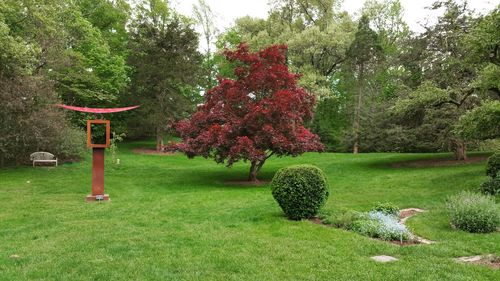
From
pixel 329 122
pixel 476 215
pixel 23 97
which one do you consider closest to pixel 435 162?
pixel 476 215

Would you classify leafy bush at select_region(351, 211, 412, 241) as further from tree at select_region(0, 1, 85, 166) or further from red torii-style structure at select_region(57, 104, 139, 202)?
tree at select_region(0, 1, 85, 166)

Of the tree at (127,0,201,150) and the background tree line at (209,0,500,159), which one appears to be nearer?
the background tree line at (209,0,500,159)

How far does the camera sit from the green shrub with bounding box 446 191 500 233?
7.21m

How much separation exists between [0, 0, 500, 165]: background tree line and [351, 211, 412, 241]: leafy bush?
5.88 meters

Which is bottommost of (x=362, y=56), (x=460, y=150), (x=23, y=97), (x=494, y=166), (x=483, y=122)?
(x=494, y=166)

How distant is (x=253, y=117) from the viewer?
1473cm

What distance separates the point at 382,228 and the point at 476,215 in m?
1.73

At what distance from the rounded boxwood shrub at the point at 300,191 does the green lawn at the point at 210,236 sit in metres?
0.34

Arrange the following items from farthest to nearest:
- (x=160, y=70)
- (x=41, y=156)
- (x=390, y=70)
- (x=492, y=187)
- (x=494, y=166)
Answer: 1. (x=390, y=70)
2. (x=160, y=70)
3. (x=41, y=156)
4. (x=494, y=166)
5. (x=492, y=187)

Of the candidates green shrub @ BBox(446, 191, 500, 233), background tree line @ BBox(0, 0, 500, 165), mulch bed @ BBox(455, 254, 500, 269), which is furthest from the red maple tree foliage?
mulch bed @ BBox(455, 254, 500, 269)

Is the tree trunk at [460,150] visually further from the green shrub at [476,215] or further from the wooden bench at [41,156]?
the wooden bench at [41,156]

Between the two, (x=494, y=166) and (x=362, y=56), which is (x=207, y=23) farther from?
(x=494, y=166)

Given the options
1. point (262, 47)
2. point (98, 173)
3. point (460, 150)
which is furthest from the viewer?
point (262, 47)

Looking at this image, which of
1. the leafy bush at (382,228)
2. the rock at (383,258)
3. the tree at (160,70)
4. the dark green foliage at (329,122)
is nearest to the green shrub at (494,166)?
the leafy bush at (382,228)
